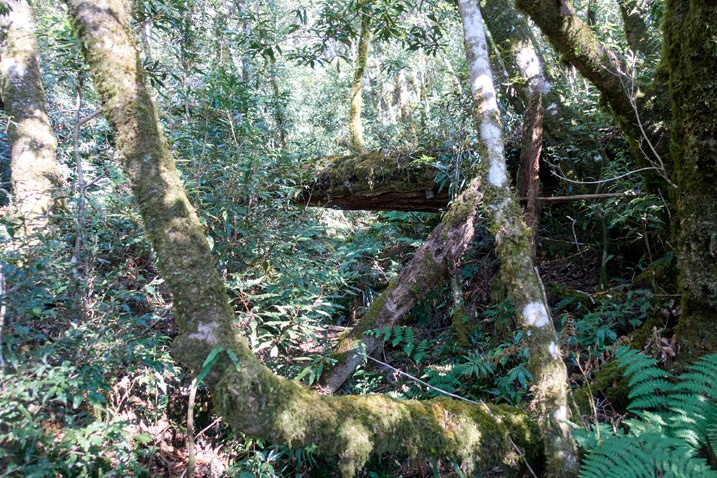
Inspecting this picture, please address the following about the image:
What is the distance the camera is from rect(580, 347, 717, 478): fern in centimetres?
207

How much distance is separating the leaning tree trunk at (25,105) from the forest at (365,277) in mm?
25

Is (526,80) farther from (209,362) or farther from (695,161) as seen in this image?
(209,362)

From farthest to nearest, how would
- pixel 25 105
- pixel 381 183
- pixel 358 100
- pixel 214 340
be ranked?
pixel 358 100
pixel 381 183
pixel 25 105
pixel 214 340

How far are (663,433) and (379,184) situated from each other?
13.6 feet

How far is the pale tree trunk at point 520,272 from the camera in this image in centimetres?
242

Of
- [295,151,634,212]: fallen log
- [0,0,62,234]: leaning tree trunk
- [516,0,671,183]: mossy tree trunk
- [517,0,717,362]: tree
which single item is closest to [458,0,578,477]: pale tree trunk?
[516,0,671,183]: mossy tree trunk

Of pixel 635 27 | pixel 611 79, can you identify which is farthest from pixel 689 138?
pixel 635 27

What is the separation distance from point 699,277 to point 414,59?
17854 mm

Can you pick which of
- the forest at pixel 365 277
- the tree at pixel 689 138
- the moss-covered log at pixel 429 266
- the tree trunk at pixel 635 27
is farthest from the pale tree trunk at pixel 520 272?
the tree trunk at pixel 635 27

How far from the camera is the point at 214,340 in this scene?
2.19m

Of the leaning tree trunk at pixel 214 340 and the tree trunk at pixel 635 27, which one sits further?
the tree trunk at pixel 635 27

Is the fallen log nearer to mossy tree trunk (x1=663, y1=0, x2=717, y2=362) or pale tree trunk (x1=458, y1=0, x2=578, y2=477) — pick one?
pale tree trunk (x1=458, y1=0, x2=578, y2=477)

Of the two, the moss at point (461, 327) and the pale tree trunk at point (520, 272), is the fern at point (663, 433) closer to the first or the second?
the pale tree trunk at point (520, 272)

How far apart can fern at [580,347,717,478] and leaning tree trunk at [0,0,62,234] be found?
4812 mm
